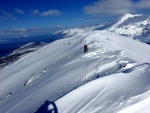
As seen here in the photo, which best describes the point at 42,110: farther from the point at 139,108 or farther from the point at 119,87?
the point at 139,108

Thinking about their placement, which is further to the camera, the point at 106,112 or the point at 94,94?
the point at 94,94

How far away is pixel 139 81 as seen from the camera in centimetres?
946

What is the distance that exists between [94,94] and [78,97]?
0.71 metres

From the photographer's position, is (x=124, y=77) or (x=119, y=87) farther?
(x=124, y=77)

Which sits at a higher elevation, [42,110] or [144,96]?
[144,96]

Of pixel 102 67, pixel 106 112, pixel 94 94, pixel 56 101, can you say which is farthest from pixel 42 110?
pixel 102 67

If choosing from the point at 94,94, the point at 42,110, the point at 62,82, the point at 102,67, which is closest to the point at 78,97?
the point at 94,94

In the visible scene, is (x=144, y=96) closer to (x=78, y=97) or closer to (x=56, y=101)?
(x=78, y=97)

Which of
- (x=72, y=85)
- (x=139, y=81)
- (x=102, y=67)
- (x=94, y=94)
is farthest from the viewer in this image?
(x=102, y=67)

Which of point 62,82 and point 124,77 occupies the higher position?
point 124,77

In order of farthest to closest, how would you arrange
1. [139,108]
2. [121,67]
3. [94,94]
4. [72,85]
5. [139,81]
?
[121,67] → [72,85] → [139,81] → [94,94] → [139,108]

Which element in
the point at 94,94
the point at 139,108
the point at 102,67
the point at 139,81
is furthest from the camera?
the point at 102,67

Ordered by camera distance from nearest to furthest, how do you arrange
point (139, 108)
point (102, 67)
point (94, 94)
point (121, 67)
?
point (139, 108) < point (94, 94) < point (121, 67) < point (102, 67)

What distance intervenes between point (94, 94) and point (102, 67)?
4.41 m
